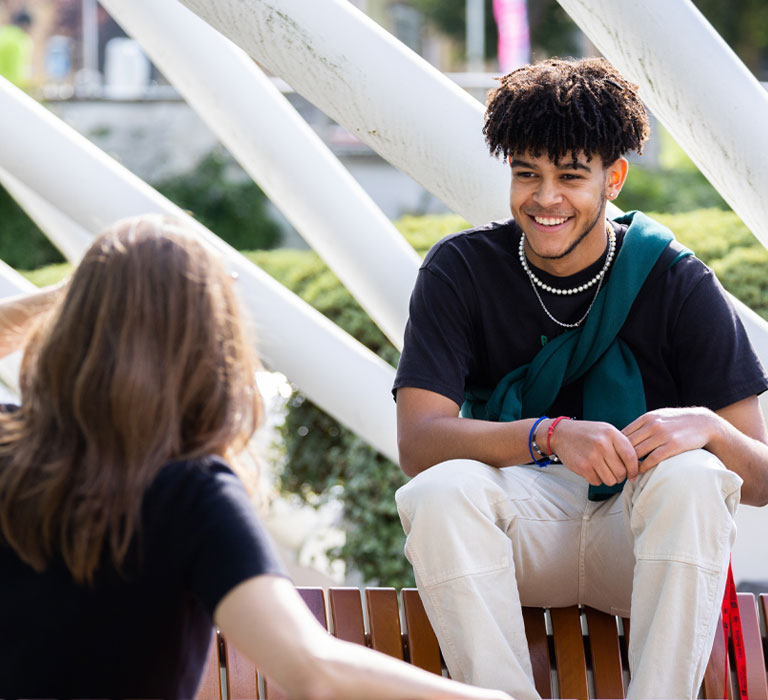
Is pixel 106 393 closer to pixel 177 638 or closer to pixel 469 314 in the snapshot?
pixel 177 638

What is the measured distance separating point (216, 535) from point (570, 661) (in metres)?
1.67

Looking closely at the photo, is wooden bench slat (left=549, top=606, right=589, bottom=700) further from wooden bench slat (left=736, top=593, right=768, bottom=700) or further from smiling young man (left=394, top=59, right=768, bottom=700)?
wooden bench slat (left=736, top=593, right=768, bottom=700)

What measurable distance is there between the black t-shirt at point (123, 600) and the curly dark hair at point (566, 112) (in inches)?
71.4

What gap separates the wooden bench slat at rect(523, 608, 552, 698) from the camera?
11.0 feet

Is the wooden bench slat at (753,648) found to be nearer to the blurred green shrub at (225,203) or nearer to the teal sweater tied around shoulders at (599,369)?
the teal sweater tied around shoulders at (599,369)

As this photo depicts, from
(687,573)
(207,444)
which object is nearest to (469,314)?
(687,573)

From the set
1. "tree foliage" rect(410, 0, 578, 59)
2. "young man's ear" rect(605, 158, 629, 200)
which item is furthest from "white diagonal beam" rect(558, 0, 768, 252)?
"tree foliage" rect(410, 0, 578, 59)

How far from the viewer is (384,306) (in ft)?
14.4

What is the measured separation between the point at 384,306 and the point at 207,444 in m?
2.32

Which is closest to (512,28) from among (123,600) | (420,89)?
(420,89)

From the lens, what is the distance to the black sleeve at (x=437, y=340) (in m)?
3.36

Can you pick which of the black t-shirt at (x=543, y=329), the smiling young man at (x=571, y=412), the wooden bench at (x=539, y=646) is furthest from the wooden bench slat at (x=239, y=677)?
the black t-shirt at (x=543, y=329)

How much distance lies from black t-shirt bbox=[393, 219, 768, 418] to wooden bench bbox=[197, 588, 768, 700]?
1.91ft

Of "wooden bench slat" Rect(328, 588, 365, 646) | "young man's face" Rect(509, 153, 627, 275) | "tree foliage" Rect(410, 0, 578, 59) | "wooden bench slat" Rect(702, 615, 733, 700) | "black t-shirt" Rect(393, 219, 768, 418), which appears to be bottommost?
"wooden bench slat" Rect(702, 615, 733, 700)
